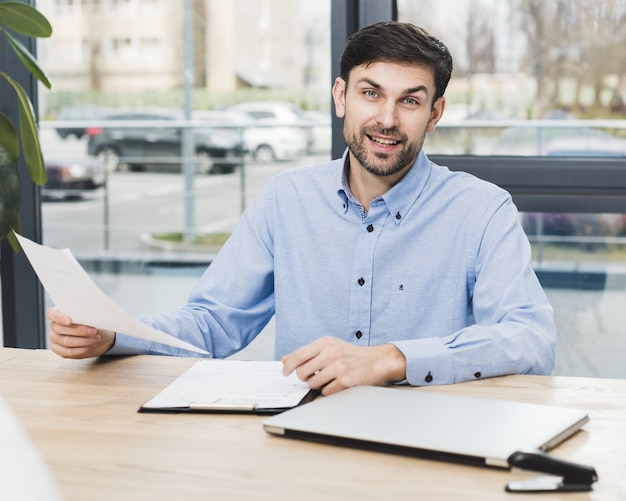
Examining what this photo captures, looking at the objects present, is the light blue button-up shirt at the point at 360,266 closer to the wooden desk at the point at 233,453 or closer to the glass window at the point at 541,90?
the wooden desk at the point at 233,453

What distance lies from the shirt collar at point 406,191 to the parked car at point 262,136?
199 centimetres

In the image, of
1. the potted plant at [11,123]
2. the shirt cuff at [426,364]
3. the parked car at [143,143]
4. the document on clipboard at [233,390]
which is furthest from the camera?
the parked car at [143,143]

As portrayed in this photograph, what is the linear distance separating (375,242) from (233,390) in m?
0.54

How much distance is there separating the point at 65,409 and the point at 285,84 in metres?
2.87

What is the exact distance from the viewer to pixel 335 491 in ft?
3.18

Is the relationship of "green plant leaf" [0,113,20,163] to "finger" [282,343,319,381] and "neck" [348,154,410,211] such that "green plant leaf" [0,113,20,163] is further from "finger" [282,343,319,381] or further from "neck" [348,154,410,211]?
"finger" [282,343,319,381]

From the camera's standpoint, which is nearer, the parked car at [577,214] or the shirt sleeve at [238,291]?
the shirt sleeve at [238,291]

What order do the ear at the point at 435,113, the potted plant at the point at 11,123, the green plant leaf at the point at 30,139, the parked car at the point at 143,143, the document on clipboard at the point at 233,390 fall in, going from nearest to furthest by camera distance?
the document on clipboard at the point at 233,390 → the ear at the point at 435,113 → the potted plant at the point at 11,123 → the green plant leaf at the point at 30,139 → the parked car at the point at 143,143

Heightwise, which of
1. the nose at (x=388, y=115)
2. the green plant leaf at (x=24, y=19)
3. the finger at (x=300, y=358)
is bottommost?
the finger at (x=300, y=358)

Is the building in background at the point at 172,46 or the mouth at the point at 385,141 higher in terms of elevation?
the building in background at the point at 172,46

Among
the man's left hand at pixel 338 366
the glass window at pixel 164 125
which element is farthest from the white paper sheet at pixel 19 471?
the glass window at pixel 164 125

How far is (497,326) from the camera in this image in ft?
4.85

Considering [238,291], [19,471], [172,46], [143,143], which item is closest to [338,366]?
[238,291]

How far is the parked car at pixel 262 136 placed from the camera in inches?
152
